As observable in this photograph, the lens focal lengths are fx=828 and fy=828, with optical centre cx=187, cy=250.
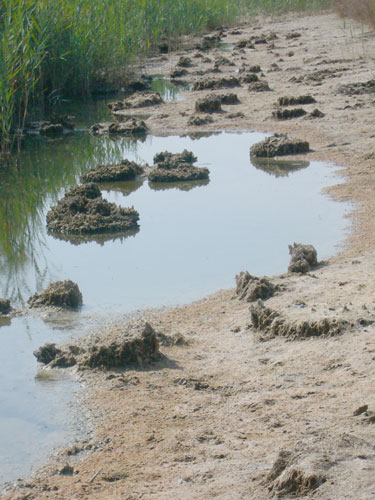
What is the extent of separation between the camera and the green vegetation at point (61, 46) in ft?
30.2

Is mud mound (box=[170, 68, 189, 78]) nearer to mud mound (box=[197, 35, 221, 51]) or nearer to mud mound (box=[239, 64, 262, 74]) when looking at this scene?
mud mound (box=[239, 64, 262, 74])

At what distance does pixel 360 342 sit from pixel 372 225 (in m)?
2.55

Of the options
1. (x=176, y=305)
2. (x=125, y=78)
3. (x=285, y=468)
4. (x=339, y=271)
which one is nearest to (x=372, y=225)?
(x=339, y=271)

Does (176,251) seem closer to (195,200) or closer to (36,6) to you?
(195,200)

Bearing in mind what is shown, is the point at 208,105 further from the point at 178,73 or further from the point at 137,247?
the point at 137,247

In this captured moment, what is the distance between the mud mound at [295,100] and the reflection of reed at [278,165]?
8.63 ft

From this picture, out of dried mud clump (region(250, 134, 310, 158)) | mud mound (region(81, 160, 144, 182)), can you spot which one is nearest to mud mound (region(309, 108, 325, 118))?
dried mud clump (region(250, 134, 310, 158))

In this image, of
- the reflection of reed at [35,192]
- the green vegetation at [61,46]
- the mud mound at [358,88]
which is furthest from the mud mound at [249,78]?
the reflection of reed at [35,192]

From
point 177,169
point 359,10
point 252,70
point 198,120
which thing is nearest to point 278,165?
point 177,169

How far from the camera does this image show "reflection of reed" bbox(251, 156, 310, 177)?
26.9 feet

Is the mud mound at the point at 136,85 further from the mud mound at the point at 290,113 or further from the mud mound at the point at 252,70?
the mud mound at the point at 290,113

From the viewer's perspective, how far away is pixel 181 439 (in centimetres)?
313

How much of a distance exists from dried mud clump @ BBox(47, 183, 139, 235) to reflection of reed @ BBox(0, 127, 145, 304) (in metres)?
0.14

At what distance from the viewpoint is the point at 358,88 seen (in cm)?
1130
